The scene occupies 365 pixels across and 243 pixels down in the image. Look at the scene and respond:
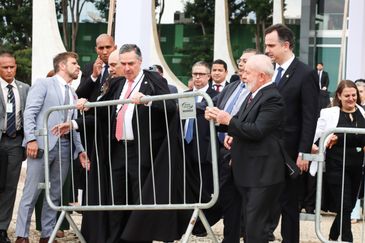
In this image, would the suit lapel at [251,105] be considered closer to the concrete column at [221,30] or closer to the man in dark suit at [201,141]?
the man in dark suit at [201,141]

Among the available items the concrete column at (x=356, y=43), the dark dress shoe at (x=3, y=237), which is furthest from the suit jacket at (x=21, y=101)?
the concrete column at (x=356, y=43)

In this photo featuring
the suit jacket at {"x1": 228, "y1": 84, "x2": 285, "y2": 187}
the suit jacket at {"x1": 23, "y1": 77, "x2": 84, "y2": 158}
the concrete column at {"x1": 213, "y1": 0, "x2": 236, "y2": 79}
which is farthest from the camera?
the concrete column at {"x1": 213, "y1": 0, "x2": 236, "y2": 79}

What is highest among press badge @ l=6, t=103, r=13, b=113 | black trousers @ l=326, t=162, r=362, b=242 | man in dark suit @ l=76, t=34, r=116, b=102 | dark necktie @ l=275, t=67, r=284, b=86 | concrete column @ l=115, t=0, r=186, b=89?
concrete column @ l=115, t=0, r=186, b=89

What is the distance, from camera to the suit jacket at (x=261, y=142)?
6.58 m

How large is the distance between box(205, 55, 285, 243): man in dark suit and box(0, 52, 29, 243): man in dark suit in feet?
10.2

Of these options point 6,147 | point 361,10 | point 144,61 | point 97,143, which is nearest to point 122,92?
point 97,143

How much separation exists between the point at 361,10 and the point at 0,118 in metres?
6.55

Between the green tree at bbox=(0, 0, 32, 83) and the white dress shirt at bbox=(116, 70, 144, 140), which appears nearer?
the white dress shirt at bbox=(116, 70, 144, 140)

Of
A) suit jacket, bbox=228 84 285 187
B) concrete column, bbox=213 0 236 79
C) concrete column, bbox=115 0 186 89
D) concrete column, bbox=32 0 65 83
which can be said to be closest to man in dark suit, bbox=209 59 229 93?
concrete column, bbox=115 0 186 89

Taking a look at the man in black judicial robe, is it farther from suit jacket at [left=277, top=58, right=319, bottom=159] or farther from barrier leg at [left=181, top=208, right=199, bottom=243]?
suit jacket at [left=277, top=58, right=319, bottom=159]

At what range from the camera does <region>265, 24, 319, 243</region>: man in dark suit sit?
7312 millimetres

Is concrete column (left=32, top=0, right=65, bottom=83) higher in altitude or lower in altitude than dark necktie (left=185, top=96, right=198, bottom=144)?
higher

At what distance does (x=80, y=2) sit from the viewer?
1812 centimetres

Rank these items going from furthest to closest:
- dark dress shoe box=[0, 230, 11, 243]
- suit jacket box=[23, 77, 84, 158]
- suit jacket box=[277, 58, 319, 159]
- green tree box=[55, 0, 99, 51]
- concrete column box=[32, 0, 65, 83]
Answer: green tree box=[55, 0, 99, 51] < concrete column box=[32, 0, 65, 83] < dark dress shoe box=[0, 230, 11, 243] < suit jacket box=[23, 77, 84, 158] < suit jacket box=[277, 58, 319, 159]
